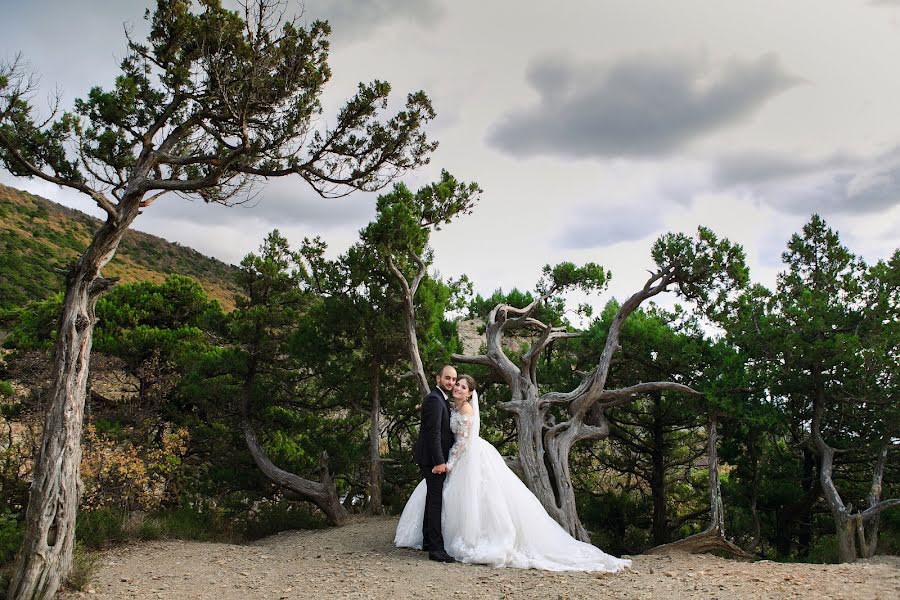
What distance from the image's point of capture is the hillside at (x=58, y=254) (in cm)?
3244

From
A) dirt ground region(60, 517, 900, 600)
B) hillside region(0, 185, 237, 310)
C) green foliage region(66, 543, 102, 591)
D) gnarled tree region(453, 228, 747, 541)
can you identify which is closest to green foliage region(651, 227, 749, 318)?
gnarled tree region(453, 228, 747, 541)

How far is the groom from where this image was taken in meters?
7.79

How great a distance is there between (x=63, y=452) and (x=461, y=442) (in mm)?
4420

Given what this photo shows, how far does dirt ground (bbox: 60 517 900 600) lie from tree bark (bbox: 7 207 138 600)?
0.38 meters

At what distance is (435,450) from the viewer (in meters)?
7.83

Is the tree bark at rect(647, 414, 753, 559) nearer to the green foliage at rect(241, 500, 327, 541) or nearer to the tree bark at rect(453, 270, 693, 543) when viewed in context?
the tree bark at rect(453, 270, 693, 543)

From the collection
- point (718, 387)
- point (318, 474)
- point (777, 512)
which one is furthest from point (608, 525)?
point (318, 474)

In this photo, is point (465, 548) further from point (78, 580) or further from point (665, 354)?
point (665, 354)

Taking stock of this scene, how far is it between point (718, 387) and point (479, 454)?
6079mm

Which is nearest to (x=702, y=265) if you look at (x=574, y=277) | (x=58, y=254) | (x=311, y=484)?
(x=574, y=277)

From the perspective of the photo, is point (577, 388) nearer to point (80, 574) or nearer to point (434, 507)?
point (434, 507)

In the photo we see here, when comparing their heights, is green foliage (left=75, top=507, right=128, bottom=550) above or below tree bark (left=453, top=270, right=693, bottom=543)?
below

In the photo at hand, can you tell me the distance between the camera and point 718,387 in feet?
39.4

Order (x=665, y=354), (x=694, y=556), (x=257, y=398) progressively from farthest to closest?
(x=257, y=398)
(x=665, y=354)
(x=694, y=556)
